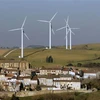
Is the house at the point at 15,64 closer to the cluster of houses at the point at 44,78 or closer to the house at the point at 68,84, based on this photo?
the cluster of houses at the point at 44,78

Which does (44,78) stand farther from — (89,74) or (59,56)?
(59,56)

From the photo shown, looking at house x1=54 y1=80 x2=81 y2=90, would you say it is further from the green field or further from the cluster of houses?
the green field

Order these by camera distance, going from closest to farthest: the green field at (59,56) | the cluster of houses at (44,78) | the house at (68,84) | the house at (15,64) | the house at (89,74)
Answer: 1. the cluster of houses at (44,78)
2. the house at (68,84)
3. the house at (89,74)
4. the house at (15,64)
5. the green field at (59,56)

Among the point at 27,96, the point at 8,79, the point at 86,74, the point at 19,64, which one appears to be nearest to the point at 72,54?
the point at 19,64

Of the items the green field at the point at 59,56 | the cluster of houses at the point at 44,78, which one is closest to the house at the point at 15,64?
the cluster of houses at the point at 44,78

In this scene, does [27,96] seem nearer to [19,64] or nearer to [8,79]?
[8,79]

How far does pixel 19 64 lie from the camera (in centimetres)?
8519

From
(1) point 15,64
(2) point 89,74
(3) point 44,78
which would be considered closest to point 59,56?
(1) point 15,64

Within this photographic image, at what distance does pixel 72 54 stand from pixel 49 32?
11994 mm

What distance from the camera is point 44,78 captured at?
67000 mm

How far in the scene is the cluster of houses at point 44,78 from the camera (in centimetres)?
6300

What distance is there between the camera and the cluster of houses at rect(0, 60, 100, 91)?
6300cm

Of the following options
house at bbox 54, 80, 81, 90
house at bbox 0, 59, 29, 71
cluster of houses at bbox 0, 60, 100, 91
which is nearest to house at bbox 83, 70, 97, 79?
cluster of houses at bbox 0, 60, 100, 91

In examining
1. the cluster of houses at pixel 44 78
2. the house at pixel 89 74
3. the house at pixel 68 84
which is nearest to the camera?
the cluster of houses at pixel 44 78
